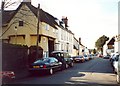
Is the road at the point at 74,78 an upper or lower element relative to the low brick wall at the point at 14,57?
lower

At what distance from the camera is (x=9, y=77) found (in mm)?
13172

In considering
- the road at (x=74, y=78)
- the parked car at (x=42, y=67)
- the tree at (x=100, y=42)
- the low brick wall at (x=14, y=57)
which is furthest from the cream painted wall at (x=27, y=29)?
the tree at (x=100, y=42)

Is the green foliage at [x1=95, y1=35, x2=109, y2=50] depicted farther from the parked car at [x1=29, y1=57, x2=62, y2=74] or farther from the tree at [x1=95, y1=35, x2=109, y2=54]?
the parked car at [x1=29, y1=57, x2=62, y2=74]

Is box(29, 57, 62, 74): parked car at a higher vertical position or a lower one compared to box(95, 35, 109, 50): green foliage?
lower

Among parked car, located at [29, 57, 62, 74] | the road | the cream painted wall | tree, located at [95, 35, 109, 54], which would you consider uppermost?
tree, located at [95, 35, 109, 54]

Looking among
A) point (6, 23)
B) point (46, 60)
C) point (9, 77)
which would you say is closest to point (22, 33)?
point (6, 23)

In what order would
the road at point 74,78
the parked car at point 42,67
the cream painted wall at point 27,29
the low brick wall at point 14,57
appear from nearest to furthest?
the road at point 74,78
the parked car at point 42,67
the low brick wall at point 14,57
the cream painted wall at point 27,29

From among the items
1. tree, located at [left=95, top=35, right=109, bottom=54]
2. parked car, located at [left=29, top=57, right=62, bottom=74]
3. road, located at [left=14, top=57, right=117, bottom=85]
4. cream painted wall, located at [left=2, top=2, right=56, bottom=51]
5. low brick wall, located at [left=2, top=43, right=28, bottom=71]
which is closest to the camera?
road, located at [left=14, top=57, right=117, bottom=85]

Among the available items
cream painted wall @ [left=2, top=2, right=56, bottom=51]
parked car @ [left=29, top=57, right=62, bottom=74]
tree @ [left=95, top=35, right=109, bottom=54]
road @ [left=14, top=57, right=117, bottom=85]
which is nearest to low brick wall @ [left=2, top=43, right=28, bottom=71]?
parked car @ [left=29, top=57, right=62, bottom=74]

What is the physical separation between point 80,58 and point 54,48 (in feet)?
17.9

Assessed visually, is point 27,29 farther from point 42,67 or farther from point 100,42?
point 100,42

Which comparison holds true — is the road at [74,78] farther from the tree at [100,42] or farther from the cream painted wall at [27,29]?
the tree at [100,42]

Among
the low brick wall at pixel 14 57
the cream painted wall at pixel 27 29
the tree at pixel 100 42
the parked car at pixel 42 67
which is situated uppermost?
the tree at pixel 100 42

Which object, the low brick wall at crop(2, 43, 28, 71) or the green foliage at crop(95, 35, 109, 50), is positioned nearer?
the low brick wall at crop(2, 43, 28, 71)
